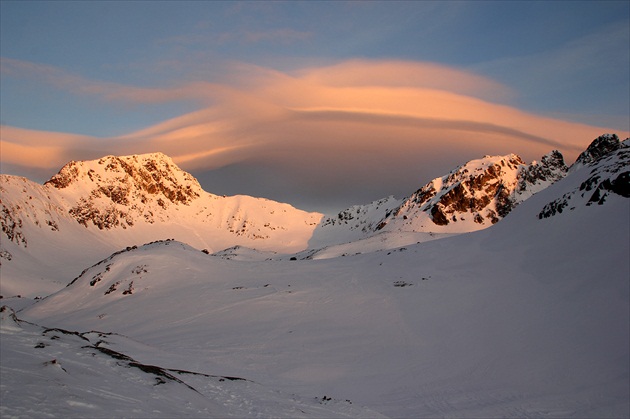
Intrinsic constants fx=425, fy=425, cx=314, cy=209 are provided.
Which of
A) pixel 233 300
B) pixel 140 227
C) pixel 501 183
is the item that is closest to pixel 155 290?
pixel 233 300

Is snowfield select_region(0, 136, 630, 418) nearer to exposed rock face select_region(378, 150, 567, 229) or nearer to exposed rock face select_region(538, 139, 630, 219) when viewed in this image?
exposed rock face select_region(538, 139, 630, 219)

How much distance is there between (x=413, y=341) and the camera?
26.0 m

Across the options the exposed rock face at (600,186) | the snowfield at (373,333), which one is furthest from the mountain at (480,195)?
the exposed rock face at (600,186)

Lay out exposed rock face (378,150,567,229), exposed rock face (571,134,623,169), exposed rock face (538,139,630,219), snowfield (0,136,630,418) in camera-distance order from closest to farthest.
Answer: snowfield (0,136,630,418), exposed rock face (538,139,630,219), exposed rock face (571,134,623,169), exposed rock face (378,150,567,229)

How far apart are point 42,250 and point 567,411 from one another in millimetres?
150337

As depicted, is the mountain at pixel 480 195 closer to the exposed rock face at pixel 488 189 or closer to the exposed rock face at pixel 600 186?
the exposed rock face at pixel 488 189

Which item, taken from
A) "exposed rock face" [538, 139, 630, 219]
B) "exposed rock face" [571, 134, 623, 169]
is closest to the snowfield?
"exposed rock face" [538, 139, 630, 219]

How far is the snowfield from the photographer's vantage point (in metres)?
12.8

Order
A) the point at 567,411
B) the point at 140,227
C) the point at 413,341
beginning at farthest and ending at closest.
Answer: the point at 140,227
the point at 413,341
the point at 567,411

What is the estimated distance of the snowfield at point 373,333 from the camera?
12.8 m

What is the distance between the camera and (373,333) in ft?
91.1

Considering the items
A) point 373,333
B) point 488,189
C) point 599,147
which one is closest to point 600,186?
point 373,333

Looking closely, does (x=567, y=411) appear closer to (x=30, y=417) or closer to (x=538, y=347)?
(x=538, y=347)

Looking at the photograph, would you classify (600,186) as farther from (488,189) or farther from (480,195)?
(488,189)
